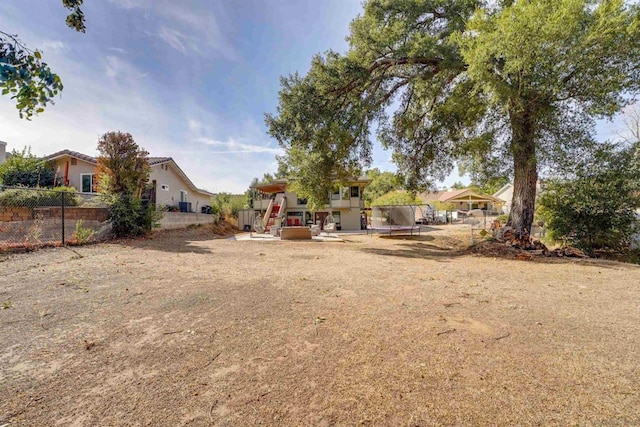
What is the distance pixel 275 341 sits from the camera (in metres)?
2.66

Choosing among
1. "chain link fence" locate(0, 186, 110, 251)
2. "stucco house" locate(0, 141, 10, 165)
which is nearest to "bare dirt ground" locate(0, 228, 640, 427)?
"chain link fence" locate(0, 186, 110, 251)

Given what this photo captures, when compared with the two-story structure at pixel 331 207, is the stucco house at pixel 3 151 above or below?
above

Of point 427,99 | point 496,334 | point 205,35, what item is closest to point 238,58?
point 205,35

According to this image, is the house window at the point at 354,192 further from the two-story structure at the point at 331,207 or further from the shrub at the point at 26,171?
the shrub at the point at 26,171

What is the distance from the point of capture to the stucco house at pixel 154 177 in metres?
15.8

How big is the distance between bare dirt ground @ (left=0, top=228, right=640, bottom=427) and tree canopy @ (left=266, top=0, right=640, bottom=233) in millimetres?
6067

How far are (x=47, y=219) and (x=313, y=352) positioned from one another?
10508mm

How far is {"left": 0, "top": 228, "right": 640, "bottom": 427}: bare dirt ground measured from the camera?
1710mm

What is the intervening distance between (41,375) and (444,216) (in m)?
35.9

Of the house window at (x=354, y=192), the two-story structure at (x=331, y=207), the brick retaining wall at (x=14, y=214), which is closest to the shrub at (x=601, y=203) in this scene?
the two-story structure at (x=331, y=207)

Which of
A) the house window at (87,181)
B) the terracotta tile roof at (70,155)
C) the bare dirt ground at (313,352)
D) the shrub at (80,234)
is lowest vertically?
the bare dirt ground at (313,352)

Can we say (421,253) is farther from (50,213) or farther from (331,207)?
(331,207)

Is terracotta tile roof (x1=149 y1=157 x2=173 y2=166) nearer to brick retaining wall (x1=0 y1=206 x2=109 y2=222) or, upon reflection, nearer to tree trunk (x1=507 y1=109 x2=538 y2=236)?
brick retaining wall (x1=0 y1=206 x2=109 y2=222)

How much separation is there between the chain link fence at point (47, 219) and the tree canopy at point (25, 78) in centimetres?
833
